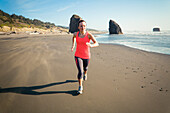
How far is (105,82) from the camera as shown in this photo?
349 centimetres

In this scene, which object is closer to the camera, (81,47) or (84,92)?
(84,92)

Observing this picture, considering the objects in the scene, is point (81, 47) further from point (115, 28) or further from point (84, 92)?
point (115, 28)

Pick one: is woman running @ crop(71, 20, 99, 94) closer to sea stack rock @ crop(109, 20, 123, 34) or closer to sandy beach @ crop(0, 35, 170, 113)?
sandy beach @ crop(0, 35, 170, 113)

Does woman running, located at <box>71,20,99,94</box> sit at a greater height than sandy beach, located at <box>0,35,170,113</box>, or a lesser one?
greater

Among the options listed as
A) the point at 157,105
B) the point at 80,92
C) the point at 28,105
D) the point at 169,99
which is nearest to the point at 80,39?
the point at 80,92

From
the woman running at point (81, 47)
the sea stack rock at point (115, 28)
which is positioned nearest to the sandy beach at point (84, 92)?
the woman running at point (81, 47)

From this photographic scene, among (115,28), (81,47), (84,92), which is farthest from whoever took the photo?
(115,28)

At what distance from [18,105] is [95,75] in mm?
2842

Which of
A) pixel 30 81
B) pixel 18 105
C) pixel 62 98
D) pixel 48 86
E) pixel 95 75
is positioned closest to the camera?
pixel 18 105

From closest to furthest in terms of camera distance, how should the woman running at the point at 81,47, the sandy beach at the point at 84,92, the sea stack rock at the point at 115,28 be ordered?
the sandy beach at the point at 84,92, the woman running at the point at 81,47, the sea stack rock at the point at 115,28

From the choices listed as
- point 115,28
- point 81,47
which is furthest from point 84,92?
point 115,28

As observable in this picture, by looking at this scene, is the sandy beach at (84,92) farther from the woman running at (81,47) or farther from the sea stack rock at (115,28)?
the sea stack rock at (115,28)

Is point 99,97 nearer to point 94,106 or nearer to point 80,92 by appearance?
point 94,106

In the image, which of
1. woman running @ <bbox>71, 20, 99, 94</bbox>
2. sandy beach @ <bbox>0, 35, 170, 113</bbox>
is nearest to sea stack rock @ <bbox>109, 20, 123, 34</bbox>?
sandy beach @ <bbox>0, 35, 170, 113</bbox>
